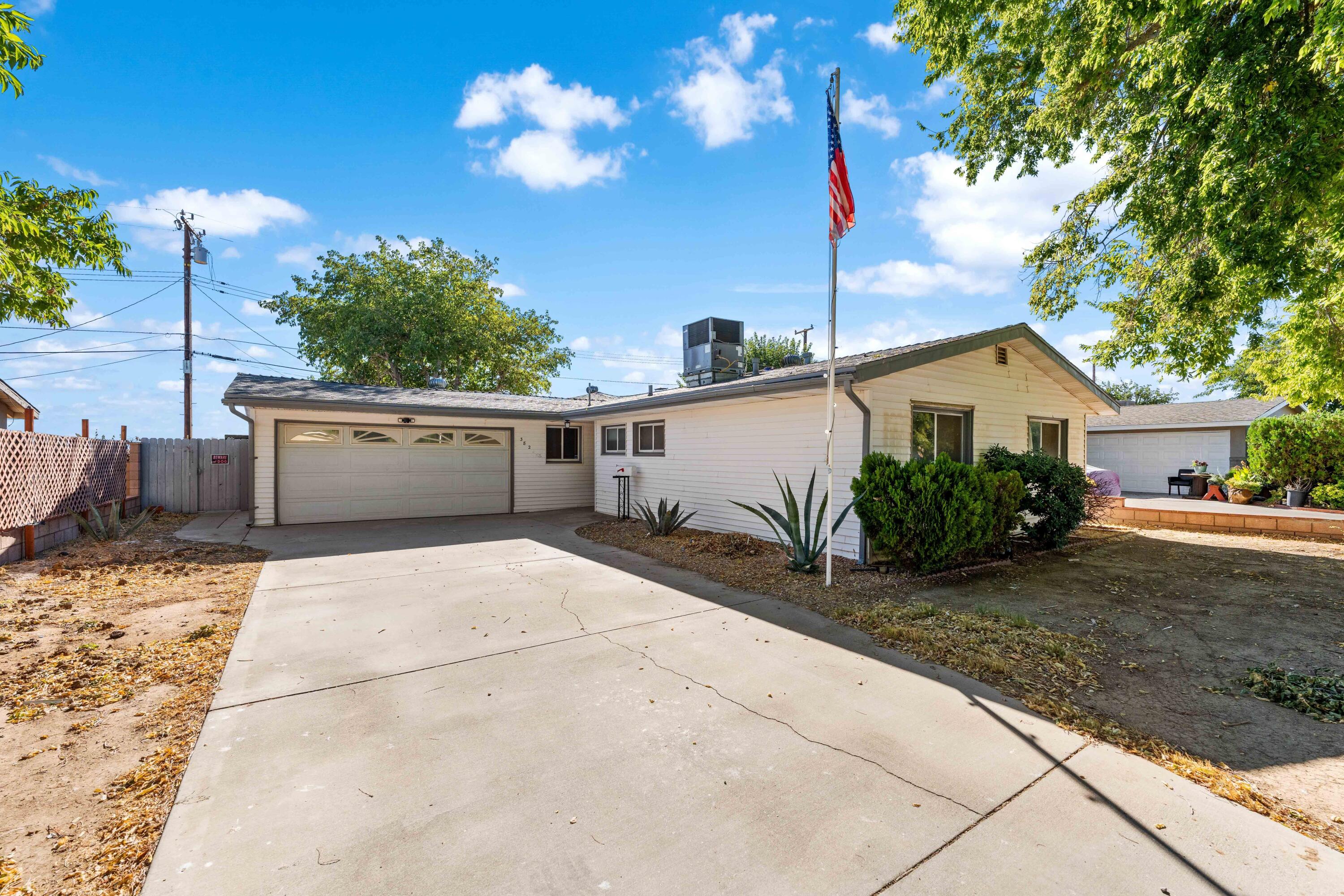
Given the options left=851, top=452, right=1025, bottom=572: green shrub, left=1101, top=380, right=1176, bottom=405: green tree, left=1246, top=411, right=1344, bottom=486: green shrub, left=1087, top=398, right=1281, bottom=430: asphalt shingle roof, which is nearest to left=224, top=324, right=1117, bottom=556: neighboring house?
left=851, top=452, right=1025, bottom=572: green shrub

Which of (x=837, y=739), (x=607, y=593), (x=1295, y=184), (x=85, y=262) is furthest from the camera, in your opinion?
(x=85, y=262)

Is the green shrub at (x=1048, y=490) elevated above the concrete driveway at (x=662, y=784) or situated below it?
above

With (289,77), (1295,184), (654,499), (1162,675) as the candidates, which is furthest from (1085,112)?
(289,77)

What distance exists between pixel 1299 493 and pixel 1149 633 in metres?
12.9

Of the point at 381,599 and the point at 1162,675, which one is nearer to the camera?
the point at 1162,675

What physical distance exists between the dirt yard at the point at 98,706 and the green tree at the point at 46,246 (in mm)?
3030

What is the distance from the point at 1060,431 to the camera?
33.5 ft

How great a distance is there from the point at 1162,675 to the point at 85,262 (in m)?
11.1

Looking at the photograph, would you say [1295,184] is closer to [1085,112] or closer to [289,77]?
[1085,112]

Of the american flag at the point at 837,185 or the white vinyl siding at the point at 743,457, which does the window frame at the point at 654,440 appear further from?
the american flag at the point at 837,185

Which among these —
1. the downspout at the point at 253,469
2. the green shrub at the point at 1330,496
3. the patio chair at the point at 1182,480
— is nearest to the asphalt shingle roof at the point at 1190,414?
the patio chair at the point at 1182,480

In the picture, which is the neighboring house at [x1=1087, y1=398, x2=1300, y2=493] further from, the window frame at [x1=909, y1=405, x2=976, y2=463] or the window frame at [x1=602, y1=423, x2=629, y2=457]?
the window frame at [x1=602, y1=423, x2=629, y2=457]

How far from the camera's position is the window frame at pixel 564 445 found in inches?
524

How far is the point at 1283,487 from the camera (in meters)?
12.9
